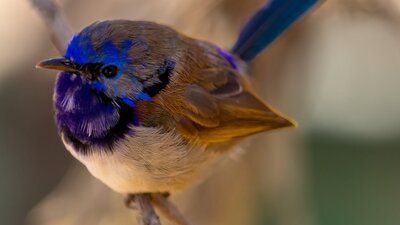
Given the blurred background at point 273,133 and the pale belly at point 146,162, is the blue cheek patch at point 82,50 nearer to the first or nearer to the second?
the pale belly at point 146,162

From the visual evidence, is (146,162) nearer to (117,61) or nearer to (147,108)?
(147,108)

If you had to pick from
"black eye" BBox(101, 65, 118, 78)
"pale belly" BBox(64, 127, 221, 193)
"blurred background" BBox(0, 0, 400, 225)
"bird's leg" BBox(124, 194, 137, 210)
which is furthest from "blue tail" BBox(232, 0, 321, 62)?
"black eye" BBox(101, 65, 118, 78)

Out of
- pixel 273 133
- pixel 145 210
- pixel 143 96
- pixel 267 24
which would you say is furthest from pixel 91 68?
pixel 273 133

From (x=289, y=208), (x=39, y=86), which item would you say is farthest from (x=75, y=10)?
(x=289, y=208)

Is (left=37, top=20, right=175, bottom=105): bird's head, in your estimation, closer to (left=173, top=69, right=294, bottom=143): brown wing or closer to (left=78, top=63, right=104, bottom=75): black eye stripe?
(left=78, top=63, right=104, bottom=75): black eye stripe

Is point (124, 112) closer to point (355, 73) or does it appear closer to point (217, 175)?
point (217, 175)
